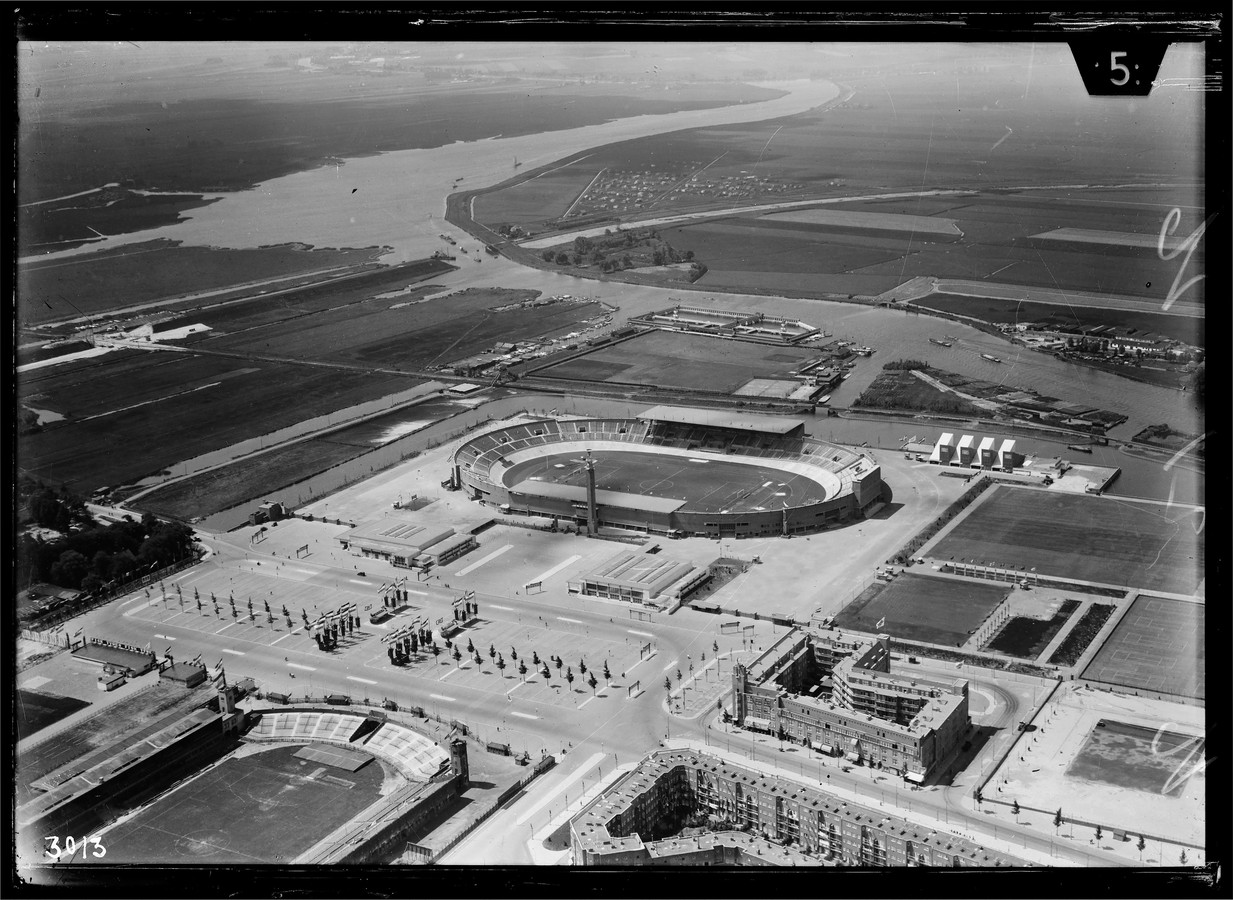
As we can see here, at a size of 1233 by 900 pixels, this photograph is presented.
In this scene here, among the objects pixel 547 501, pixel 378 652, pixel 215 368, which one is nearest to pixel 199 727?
pixel 378 652

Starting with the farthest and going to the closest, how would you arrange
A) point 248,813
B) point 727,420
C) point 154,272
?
point 154,272
point 727,420
point 248,813

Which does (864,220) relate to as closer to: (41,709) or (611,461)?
(611,461)

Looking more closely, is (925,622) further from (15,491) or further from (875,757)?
(15,491)

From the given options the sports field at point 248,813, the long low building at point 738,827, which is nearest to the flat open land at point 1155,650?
the long low building at point 738,827

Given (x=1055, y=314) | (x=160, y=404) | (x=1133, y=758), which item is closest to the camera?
(x=1133, y=758)

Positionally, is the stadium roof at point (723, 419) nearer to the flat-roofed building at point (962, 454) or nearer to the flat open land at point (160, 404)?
the flat-roofed building at point (962, 454)

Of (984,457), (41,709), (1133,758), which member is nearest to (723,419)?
(984,457)

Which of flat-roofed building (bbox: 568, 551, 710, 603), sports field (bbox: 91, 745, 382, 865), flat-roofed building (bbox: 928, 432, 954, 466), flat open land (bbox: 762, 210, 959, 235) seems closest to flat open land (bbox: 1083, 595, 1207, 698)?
flat-roofed building (bbox: 568, 551, 710, 603)
